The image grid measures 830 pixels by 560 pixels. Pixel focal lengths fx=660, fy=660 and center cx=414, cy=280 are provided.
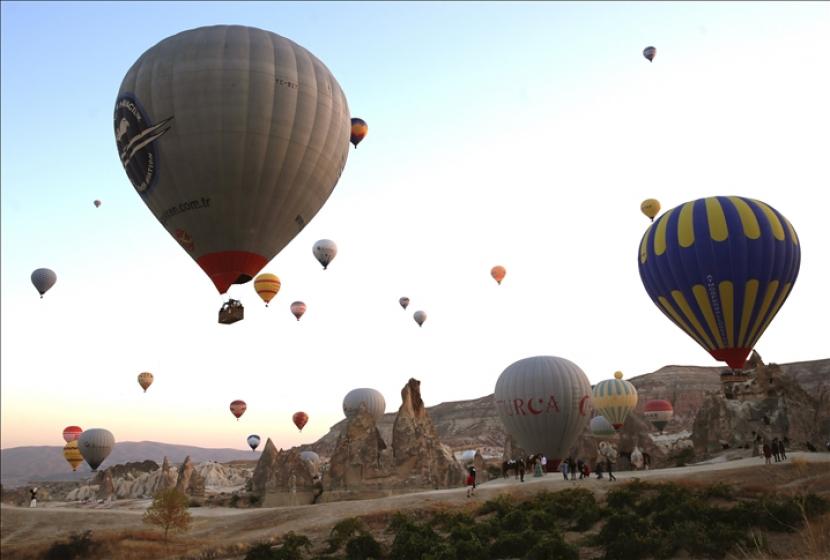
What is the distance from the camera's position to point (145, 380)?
71312mm

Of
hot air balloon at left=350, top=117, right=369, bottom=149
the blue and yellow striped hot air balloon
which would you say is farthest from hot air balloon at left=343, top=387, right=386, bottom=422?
the blue and yellow striped hot air balloon

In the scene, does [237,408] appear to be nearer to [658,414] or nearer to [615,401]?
[615,401]

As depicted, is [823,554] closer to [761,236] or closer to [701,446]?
[761,236]

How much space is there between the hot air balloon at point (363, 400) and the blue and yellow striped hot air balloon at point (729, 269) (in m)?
45.8

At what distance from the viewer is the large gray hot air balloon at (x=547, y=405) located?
38.9 m

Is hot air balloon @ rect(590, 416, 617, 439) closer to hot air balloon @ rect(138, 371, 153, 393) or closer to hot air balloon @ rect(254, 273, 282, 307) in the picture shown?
hot air balloon @ rect(254, 273, 282, 307)

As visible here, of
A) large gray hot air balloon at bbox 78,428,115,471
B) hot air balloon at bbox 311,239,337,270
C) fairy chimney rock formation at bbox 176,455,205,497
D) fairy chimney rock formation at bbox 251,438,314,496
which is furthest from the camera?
large gray hot air balloon at bbox 78,428,115,471

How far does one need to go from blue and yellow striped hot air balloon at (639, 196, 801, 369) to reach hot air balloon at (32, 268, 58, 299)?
4703cm

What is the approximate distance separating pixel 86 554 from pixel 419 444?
2313 cm

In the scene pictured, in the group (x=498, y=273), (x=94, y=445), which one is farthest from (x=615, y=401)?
(x=94, y=445)

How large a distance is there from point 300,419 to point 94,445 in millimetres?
25751

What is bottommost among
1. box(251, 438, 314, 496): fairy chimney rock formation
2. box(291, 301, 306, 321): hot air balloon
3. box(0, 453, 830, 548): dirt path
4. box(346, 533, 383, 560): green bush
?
box(346, 533, 383, 560): green bush

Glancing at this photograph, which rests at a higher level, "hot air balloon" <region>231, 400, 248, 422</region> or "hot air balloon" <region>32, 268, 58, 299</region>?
"hot air balloon" <region>32, 268, 58, 299</region>

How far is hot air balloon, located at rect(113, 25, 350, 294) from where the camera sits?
22.0 metres
